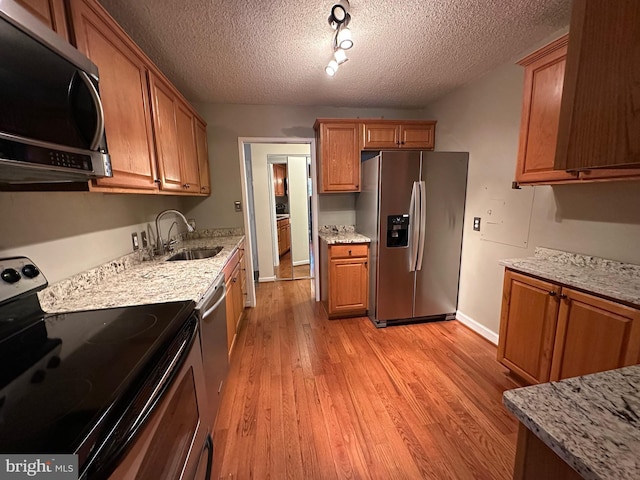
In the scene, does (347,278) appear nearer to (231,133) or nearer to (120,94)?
(231,133)

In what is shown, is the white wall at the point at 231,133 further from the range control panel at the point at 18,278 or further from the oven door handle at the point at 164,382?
the oven door handle at the point at 164,382

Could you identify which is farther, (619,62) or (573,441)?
(619,62)

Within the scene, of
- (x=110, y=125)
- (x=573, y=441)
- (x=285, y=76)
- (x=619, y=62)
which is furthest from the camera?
(x=285, y=76)

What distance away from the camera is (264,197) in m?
3.95

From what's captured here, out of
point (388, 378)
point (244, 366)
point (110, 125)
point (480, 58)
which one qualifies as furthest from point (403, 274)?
point (110, 125)

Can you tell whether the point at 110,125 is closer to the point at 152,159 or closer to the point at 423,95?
the point at 152,159

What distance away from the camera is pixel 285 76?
7.52 ft

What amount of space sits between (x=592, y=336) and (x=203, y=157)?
3.33m

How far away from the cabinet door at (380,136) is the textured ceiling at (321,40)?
0.37 m

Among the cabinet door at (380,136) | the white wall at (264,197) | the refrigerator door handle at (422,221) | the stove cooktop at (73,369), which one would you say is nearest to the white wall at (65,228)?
the stove cooktop at (73,369)

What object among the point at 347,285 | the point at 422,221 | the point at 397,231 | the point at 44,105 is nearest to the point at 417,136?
the point at 422,221

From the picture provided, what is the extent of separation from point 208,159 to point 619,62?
3165 mm

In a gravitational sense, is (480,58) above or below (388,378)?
above

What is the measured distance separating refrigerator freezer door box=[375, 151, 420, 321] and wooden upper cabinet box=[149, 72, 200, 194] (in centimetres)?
176
